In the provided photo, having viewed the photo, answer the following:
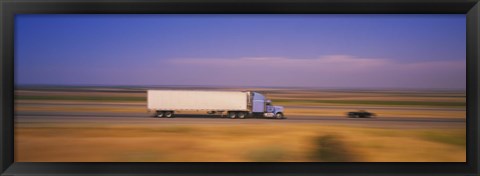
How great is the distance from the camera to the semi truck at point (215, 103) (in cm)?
369

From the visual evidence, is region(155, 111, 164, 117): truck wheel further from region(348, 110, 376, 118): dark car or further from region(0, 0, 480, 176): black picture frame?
region(348, 110, 376, 118): dark car

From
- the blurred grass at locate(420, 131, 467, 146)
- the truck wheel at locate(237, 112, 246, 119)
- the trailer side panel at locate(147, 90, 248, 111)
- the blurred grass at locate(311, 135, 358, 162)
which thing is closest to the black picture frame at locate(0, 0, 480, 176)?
the blurred grass at locate(420, 131, 467, 146)

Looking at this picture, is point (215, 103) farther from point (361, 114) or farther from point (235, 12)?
point (235, 12)

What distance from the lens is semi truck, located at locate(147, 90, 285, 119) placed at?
3686 mm

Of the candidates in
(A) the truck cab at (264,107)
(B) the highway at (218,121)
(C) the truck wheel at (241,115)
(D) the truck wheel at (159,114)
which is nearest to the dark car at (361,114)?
(B) the highway at (218,121)

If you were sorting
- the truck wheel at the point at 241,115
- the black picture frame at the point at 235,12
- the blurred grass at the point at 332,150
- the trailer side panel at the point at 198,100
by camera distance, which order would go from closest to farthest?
the black picture frame at the point at 235,12 → the blurred grass at the point at 332,150 → the trailer side panel at the point at 198,100 → the truck wheel at the point at 241,115

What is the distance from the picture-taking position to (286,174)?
229 centimetres

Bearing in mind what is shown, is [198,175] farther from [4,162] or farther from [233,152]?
[4,162]

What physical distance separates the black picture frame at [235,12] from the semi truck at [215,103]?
1.26m

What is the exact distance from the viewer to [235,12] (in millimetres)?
2312

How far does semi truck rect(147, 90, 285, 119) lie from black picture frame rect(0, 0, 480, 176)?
49.5 inches

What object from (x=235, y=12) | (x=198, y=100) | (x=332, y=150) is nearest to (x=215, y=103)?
(x=198, y=100)

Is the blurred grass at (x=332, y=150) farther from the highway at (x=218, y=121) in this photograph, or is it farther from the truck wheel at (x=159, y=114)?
the truck wheel at (x=159, y=114)

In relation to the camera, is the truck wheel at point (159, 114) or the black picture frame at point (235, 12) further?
the truck wheel at point (159, 114)
